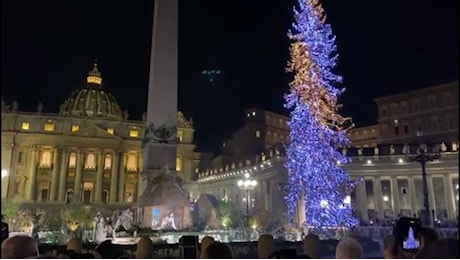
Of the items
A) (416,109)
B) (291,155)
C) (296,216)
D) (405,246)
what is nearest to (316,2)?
(291,155)

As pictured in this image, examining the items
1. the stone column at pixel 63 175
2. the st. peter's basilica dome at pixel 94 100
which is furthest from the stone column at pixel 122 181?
the st. peter's basilica dome at pixel 94 100

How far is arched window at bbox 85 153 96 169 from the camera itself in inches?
2355

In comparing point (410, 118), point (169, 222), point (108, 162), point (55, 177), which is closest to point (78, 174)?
point (55, 177)

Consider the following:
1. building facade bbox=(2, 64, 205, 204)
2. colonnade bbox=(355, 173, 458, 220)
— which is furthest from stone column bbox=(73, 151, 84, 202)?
colonnade bbox=(355, 173, 458, 220)

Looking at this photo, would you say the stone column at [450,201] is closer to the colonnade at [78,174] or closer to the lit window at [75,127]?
the colonnade at [78,174]

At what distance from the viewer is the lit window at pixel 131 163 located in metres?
61.5

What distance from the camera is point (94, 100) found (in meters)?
74.7

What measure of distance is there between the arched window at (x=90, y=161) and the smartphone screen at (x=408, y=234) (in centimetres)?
5940

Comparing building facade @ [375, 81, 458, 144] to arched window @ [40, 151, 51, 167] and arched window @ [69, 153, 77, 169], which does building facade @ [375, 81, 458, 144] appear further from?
arched window @ [40, 151, 51, 167]

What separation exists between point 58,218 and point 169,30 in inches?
562

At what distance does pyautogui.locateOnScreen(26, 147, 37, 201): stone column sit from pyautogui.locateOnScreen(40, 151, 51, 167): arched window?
6.17 ft

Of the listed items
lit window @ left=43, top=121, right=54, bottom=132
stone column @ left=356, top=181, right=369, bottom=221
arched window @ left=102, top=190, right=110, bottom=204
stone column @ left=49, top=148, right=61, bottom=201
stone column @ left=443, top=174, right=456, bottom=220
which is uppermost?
lit window @ left=43, top=121, right=54, bottom=132

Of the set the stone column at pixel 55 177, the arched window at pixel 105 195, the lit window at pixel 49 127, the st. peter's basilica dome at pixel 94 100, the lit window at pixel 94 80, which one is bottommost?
the arched window at pixel 105 195

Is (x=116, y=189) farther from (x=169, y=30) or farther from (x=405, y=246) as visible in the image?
(x=405, y=246)
